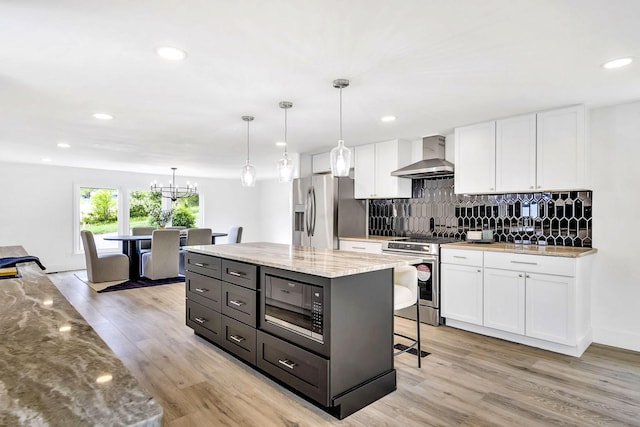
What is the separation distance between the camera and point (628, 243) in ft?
10.7

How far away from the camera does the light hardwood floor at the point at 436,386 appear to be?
2.18 metres

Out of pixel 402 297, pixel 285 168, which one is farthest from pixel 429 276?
pixel 285 168

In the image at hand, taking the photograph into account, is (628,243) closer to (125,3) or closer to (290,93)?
(290,93)

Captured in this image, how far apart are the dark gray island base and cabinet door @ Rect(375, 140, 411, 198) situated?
207cm

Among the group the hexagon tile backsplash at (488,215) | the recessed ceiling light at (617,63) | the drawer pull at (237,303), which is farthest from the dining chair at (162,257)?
the recessed ceiling light at (617,63)

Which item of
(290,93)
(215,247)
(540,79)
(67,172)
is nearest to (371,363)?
(215,247)

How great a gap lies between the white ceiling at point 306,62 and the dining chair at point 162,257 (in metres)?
2.61

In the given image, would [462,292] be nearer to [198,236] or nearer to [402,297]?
[402,297]

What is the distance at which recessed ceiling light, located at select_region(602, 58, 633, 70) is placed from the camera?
2359 millimetres

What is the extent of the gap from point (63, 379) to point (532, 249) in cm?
367

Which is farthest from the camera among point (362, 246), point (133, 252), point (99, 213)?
point (99, 213)

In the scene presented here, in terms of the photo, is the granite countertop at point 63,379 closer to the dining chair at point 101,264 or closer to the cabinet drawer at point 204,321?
the cabinet drawer at point 204,321

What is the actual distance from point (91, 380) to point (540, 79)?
3146 mm

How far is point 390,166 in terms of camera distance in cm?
477
